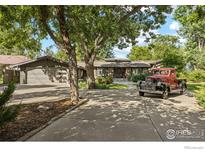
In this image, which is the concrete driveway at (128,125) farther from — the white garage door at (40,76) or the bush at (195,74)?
the white garage door at (40,76)

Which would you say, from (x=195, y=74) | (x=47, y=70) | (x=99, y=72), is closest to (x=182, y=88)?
(x=195, y=74)

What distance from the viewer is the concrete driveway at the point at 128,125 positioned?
531 centimetres

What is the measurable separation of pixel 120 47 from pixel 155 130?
11.0 m

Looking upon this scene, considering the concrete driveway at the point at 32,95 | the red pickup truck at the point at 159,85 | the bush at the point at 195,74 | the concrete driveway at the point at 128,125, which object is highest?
the bush at the point at 195,74

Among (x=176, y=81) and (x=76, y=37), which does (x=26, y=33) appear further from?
(x=176, y=81)

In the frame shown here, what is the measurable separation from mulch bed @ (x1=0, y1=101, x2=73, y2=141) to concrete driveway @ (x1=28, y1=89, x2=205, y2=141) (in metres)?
0.36

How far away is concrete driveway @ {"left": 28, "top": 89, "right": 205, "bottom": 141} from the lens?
531 centimetres

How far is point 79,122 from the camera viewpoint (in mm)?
6594

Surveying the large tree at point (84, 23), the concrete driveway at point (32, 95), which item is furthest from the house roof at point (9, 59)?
the concrete driveway at point (32, 95)

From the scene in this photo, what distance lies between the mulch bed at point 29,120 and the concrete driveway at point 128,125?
14.0 inches

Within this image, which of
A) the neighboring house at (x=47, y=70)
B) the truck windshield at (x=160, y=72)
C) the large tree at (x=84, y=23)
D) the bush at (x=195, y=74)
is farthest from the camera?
the neighboring house at (x=47, y=70)

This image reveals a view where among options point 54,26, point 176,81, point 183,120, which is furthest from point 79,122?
point 54,26

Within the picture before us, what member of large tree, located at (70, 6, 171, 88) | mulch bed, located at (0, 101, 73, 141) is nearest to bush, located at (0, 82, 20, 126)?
mulch bed, located at (0, 101, 73, 141)

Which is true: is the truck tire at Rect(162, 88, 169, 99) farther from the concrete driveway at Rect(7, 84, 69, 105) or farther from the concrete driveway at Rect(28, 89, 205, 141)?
the concrete driveway at Rect(7, 84, 69, 105)
